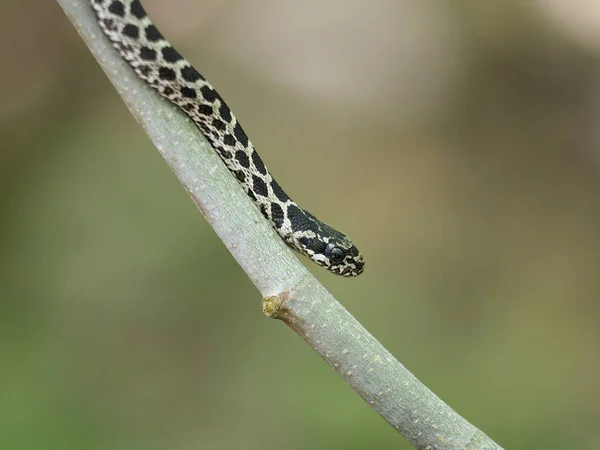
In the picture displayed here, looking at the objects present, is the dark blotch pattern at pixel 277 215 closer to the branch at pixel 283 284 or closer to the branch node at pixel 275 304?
the branch at pixel 283 284

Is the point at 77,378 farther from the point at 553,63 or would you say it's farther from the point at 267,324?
the point at 553,63

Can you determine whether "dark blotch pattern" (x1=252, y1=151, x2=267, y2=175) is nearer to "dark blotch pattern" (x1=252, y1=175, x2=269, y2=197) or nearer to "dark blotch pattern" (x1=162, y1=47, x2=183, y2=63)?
"dark blotch pattern" (x1=252, y1=175, x2=269, y2=197)

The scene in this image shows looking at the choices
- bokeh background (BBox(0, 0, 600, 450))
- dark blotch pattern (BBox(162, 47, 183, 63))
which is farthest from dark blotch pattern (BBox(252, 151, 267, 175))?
bokeh background (BBox(0, 0, 600, 450))

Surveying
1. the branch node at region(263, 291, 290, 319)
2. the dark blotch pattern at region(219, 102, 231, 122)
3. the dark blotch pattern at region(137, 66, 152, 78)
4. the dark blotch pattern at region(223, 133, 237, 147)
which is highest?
the dark blotch pattern at region(219, 102, 231, 122)

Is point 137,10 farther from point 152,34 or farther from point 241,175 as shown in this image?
point 241,175

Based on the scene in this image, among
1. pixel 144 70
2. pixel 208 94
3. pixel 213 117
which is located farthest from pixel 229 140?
pixel 144 70
